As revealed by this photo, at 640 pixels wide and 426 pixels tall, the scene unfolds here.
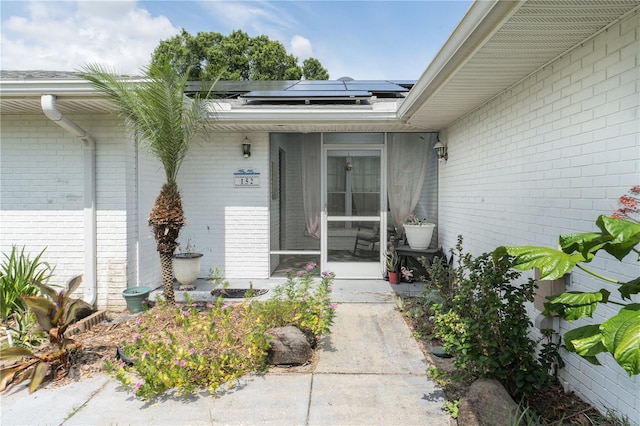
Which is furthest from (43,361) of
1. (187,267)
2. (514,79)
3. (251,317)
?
(514,79)

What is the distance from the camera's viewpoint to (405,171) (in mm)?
5918

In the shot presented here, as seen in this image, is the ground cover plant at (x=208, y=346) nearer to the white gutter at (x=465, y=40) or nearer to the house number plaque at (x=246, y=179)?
the white gutter at (x=465, y=40)

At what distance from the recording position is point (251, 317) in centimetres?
343

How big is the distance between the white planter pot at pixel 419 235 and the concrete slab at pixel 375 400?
2729 millimetres

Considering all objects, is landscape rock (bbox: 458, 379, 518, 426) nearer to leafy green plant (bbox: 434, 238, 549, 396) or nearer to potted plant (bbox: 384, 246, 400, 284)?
leafy green plant (bbox: 434, 238, 549, 396)

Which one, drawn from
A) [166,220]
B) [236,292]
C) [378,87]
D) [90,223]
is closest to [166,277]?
[166,220]

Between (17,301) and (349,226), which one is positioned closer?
(17,301)

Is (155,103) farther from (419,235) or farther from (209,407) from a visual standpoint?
(419,235)

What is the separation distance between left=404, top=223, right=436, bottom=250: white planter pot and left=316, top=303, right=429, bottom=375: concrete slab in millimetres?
1356

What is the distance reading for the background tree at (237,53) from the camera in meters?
20.4

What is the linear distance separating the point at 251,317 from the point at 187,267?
2108 mm

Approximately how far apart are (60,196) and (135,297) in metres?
1.76

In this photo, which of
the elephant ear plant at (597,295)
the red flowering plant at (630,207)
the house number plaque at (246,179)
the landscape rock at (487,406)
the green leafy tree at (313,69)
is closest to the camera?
the elephant ear plant at (597,295)

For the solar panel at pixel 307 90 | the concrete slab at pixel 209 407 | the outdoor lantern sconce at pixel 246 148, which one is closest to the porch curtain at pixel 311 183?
the solar panel at pixel 307 90
